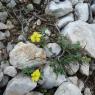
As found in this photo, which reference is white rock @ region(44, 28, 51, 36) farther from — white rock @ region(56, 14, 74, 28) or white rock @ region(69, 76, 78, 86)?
white rock @ region(69, 76, 78, 86)

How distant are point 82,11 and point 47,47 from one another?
709 millimetres

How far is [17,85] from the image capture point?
11.6 ft

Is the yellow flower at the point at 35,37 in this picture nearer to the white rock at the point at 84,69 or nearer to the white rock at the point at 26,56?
the white rock at the point at 26,56

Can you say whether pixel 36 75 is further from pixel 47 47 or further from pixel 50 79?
pixel 47 47

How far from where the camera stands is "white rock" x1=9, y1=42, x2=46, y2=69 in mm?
3635


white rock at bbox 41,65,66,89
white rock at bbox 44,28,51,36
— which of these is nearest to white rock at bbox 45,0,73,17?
white rock at bbox 44,28,51,36

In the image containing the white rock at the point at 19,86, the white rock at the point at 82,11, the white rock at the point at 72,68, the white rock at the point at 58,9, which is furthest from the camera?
the white rock at the point at 82,11

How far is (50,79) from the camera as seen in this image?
3.68 meters

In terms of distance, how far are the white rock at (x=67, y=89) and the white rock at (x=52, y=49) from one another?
0.36 m

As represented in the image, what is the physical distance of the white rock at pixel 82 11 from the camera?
13.6 feet

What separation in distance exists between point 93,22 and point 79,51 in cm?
54

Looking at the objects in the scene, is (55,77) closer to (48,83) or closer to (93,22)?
(48,83)

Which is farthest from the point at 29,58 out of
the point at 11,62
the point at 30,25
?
the point at 30,25

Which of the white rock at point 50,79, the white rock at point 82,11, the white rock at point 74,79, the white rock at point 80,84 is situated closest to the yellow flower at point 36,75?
the white rock at point 50,79
